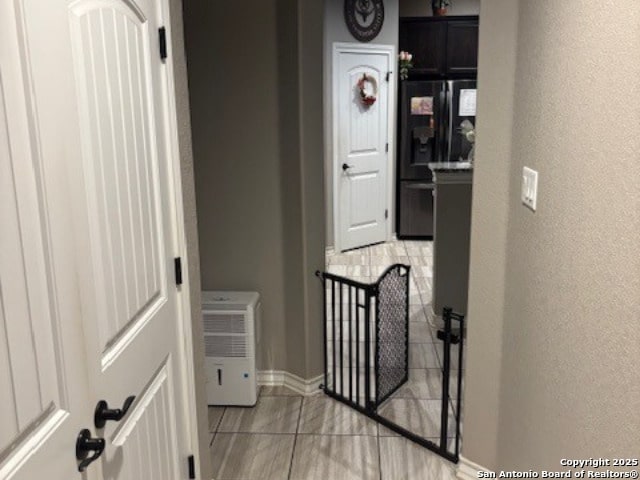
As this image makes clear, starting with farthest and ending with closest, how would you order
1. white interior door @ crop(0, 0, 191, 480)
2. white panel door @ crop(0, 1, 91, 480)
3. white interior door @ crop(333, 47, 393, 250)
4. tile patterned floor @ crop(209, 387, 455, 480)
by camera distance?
white interior door @ crop(333, 47, 393, 250)
tile patterned floor @ crop(209, 387, 455, 480)
white interior door @ crop(0, 0, 191, 480)
white panel door @ crop(0, 1, 91, 480)

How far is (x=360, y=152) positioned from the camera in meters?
6.21

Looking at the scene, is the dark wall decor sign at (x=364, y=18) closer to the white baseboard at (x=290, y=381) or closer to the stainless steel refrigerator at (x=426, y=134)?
the stainless steel refrigerator at (x=426, y=134)

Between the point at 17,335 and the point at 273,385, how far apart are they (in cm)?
248

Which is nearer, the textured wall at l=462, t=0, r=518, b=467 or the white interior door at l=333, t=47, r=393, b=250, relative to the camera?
the textured wall at l=462, t=0, r=518, b=467

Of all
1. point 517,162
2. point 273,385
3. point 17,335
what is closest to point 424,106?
point 273,385

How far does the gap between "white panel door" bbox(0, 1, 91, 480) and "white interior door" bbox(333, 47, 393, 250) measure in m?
4.97

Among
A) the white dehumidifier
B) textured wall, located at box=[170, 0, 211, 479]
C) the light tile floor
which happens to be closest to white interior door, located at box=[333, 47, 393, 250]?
the light tile floor

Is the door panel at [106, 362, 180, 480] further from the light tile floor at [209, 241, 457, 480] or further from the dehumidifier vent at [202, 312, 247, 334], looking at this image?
the dehumidifier vent at [202, 312, 247, 334]

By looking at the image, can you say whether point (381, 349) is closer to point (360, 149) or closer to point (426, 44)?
point (360, 149)

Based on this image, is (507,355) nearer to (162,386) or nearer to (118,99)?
(162,386)

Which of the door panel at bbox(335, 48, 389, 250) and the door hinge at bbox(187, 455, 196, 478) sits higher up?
the door panel at bbox(335, 48, 389, 250)

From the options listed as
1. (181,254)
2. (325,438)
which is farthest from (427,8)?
(181,254)

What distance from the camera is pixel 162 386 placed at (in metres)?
1.83

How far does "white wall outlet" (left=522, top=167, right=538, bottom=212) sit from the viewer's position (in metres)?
1.79
